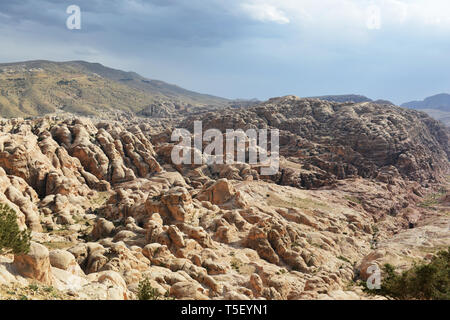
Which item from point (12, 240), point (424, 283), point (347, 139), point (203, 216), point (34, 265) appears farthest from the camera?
point (347, 139)

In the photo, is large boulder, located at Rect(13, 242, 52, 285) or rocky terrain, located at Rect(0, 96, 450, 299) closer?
large boulder, located at Rect(13, 242, 52, 285)

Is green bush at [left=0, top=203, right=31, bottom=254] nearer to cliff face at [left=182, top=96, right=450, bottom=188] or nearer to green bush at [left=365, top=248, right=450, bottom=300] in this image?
green bush at [left=365, top=248, right=450, bottom=300]

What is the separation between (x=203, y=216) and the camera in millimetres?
49594

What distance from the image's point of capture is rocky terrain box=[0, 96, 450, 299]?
2872cm

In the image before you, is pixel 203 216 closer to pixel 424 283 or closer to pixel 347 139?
pixel 424 283

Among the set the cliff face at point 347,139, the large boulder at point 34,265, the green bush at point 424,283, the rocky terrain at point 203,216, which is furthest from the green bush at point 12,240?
the cliff face at point 347,139

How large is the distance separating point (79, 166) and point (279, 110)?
115220 millimetres

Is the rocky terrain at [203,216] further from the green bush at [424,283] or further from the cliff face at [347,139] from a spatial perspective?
the green bush at [424,283]

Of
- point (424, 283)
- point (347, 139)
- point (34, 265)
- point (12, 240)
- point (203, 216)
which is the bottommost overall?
point (203, 216)

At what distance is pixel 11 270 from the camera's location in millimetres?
18297

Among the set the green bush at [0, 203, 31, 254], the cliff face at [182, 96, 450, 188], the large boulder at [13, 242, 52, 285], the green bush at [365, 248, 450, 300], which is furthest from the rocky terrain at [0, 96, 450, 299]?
the green bush at [365, 248, 450, 300]

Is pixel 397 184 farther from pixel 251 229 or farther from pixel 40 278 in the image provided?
pixel 40 278

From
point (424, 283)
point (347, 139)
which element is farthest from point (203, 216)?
point (347, 139)
